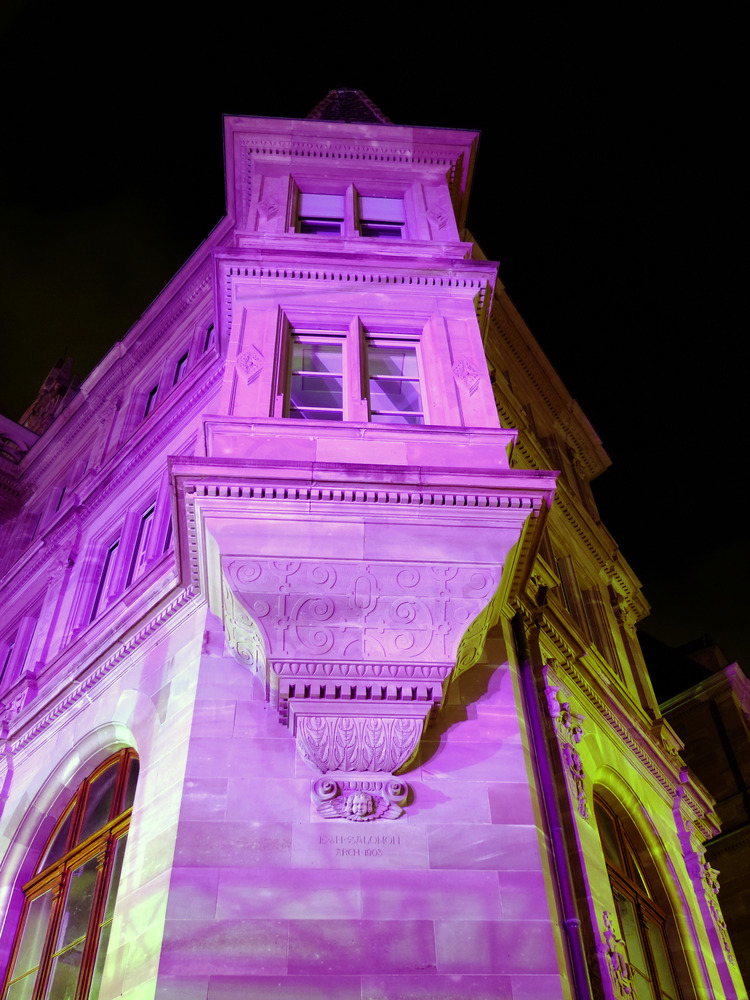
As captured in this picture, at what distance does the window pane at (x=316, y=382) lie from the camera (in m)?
13.4

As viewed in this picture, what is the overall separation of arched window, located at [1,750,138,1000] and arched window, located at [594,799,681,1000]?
7851 millimetres

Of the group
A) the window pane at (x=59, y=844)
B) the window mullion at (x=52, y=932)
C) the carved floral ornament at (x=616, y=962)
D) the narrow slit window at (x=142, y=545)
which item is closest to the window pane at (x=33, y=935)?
the window mullion at (x=52, y=932)

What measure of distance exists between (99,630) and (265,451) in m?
6.15

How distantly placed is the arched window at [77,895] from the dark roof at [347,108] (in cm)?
1552

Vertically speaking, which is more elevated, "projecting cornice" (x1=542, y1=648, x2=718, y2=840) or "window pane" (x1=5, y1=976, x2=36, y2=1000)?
"projecting cornice" (x1=542, y1=648, x2=718, y2=840)

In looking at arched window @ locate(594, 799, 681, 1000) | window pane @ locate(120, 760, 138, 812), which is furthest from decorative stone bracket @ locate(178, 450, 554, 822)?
arched window @ locate(594, 799, 681, 1000)

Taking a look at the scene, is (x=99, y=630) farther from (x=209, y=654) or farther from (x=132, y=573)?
(x=209, y=654)

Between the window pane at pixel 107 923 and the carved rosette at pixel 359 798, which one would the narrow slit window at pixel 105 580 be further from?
the carved rosette at pixel 359 798

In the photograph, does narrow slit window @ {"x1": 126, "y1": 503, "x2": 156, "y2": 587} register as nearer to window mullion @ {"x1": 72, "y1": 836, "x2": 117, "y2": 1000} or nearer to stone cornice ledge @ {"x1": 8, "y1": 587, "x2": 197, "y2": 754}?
stone cornice ledge @ {"x1": 8, "y1": 587, "x2": 197, "y2": 754}

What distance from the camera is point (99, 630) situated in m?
15.9

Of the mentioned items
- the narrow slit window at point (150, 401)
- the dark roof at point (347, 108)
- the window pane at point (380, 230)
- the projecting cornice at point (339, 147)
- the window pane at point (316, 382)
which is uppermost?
the dark roof at point (347, 108)

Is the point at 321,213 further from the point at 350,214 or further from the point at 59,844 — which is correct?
the point at 59,844

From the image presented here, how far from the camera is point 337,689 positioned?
1009cm

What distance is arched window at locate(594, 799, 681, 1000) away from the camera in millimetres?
14781
